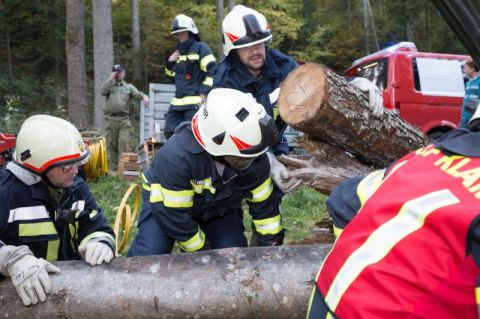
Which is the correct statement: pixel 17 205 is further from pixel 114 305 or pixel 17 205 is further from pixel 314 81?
pixel 314 81

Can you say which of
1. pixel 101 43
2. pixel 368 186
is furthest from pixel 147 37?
pixel 368 186

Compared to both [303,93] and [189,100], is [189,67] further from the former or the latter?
[303,93]

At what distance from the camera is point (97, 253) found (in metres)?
2.55

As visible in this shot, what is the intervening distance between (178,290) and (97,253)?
1.55 ft

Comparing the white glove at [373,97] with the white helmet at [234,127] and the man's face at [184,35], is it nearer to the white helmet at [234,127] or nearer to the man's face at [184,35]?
the white helmet at [234,127]

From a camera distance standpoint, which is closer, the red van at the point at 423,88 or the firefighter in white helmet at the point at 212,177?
the firefighter in white helmet at the point at 212,177

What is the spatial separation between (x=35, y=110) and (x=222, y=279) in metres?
16.7

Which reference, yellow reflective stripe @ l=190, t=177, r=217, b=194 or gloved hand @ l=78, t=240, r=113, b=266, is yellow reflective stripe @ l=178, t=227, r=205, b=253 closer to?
yellow reflective stripe @ l=190, t=177, r=217, b=194

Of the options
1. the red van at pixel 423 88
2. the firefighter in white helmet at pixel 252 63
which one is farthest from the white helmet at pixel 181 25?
the red van at pixel 423 88

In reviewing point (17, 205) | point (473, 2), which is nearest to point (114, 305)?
point (17, 205)

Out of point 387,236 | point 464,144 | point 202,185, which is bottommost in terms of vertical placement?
point 202,185

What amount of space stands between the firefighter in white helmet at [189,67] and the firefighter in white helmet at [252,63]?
229 cm

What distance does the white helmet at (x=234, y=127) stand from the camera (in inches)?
109

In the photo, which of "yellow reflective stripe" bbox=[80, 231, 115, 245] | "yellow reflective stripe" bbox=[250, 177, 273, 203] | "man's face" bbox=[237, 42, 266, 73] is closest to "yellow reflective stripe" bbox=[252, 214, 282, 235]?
"yellow reflective stripe" bbox=[250, 177, 273, 203]
